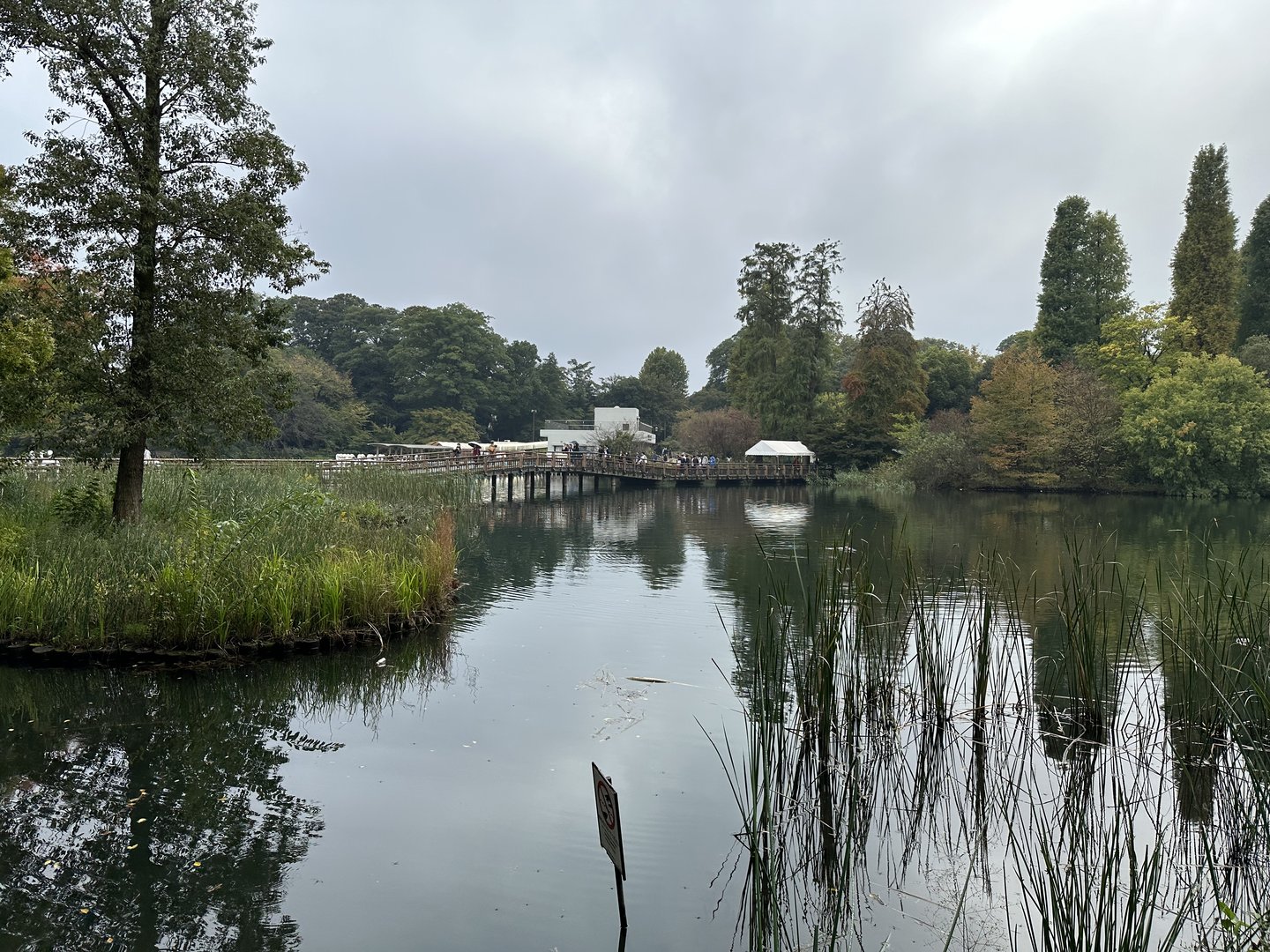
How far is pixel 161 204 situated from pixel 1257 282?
42.6 metres

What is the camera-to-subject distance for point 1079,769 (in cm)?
534

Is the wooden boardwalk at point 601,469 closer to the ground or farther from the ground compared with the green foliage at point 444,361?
closer to the ground

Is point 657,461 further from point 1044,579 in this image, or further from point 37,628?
point 37,628

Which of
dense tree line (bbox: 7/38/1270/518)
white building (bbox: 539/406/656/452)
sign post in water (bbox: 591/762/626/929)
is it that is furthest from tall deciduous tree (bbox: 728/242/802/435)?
sign post in water (bbox: 591/762/626/929)

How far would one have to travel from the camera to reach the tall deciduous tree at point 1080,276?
37688mm

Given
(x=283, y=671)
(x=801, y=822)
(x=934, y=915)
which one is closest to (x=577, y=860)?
(x=801, y=822)

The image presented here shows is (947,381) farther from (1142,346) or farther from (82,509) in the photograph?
(82,509)

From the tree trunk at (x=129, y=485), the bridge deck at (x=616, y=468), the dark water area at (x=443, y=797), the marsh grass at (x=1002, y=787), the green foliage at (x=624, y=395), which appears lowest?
the dark water area at (x=443, y=797)

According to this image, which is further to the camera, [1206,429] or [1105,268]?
[1105,268]

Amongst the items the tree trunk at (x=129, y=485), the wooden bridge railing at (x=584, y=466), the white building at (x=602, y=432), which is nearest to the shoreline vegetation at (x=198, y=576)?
the tree trunk at (x=129, y=485)

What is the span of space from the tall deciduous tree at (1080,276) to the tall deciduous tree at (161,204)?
35060 millimetres

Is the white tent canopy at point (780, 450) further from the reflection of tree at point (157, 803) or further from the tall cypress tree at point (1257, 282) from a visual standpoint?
the reflection of tree at point (157, 803)

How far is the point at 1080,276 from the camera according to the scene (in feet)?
124

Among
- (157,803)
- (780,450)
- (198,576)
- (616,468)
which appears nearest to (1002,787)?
(157,803)
